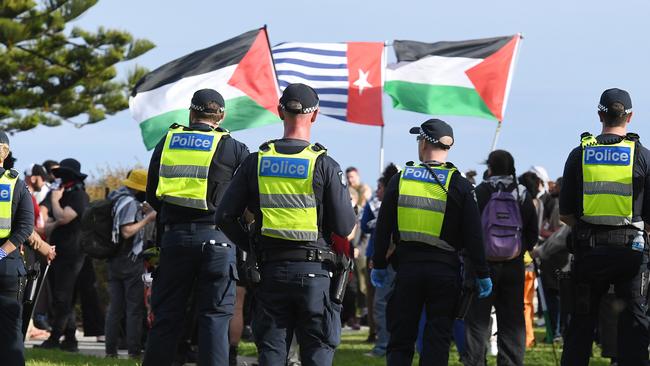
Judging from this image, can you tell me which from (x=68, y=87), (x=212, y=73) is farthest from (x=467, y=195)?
(x=68, y=87)

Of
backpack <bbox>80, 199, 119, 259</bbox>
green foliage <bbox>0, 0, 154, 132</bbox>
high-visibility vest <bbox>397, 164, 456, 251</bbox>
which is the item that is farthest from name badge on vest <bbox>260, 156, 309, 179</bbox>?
green foliage <bbox>0, 0, 154, 132</bbox>

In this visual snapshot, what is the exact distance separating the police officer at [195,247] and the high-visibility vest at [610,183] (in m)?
2.36

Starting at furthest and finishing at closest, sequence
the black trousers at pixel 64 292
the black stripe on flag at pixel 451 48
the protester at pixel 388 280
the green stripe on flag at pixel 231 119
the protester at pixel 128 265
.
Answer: the black stripe on flag at pixel 451 48
the green stripe on flag at pixel 231 119
the black trousers at pixel 64 292
the protester at pixel 388 280
the protester at pixel 128 265

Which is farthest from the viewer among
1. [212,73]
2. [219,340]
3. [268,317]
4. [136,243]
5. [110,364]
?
[212,73]

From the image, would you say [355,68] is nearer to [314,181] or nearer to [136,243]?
[136,243]

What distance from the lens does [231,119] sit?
13.3 meters

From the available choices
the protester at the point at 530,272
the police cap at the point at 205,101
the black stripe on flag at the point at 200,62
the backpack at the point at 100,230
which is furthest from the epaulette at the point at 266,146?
the black stripe on flag at the point at 200,62

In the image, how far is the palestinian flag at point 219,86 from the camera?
13.2 metres

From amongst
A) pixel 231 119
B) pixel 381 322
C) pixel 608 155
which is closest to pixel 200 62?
pixel 231 119

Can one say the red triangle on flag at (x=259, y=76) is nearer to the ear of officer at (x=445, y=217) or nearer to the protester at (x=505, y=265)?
the protester at (x=505, y=265)

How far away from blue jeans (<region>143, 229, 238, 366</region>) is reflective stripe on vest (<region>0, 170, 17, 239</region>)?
4.35ft

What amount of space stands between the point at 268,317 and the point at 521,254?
3.79 m

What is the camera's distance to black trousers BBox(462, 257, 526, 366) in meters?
9.98

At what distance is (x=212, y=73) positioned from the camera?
1359 centimetres
